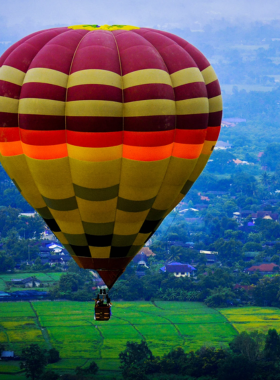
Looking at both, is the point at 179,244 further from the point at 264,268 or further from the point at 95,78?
the point at 95,78

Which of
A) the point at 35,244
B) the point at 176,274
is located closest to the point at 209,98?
the point at 176,274

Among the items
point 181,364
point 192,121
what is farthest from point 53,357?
point 192,121

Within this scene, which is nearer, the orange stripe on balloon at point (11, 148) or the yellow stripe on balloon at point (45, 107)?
the yellow stripe on balloon at point (45, 107)

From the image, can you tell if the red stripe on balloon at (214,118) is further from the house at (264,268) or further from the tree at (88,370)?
the house at (264,268)

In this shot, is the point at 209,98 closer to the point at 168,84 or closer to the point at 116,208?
the point at 168,84

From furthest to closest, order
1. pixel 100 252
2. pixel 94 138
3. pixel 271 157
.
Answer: pixel 271 157
pixel 100 252
pixel 94 138

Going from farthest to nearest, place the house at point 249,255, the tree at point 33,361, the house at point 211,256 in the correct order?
the house at point 249,255 → the house at point 211,256 → the tree at point 33,361

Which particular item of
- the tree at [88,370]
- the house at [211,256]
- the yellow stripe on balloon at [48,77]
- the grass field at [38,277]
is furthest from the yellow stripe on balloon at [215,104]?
the house at [211,256]
